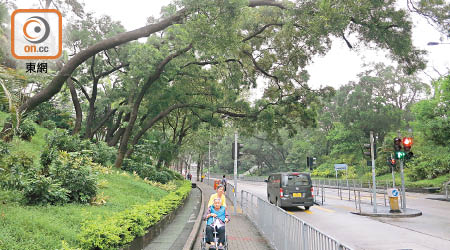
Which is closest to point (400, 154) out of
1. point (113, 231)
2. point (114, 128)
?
point (113, 231)

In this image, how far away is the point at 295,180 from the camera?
15008mm

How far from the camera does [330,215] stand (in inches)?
533

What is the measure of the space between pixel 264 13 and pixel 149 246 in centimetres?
1203

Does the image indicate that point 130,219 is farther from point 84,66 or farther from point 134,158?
point 84,66

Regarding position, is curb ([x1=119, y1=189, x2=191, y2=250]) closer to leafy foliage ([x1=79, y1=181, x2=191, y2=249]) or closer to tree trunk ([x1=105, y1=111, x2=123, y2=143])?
leafy foliage ([x1=79, y1=181, x2=191, y2=249])

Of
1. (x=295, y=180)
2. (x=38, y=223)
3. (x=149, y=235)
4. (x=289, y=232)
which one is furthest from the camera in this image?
(x=295, y=180)

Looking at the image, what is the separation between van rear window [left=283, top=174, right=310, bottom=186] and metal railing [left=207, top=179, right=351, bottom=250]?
4922 millimetres

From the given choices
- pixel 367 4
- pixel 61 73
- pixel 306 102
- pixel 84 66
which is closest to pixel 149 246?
pixel 61 73

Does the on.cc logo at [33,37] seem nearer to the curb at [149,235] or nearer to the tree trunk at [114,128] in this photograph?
the curb at [149,235]

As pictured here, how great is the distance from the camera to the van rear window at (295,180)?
14938 millimetres

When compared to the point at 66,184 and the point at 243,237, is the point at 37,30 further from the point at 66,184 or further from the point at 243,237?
the point at 243,237

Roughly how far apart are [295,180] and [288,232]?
920cm

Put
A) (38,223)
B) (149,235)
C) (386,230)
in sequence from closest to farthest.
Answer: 1. (38,223)
2. (149,235)
3. (386,230)

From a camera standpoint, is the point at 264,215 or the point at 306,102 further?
the point at 306,102
